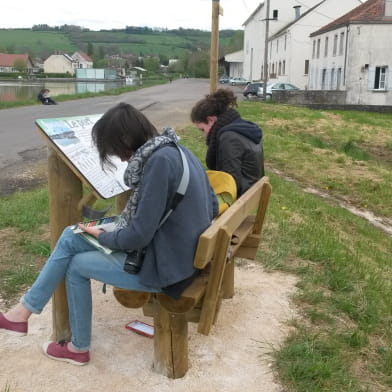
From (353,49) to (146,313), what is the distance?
117 feet

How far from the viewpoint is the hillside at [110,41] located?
151250 millimetres

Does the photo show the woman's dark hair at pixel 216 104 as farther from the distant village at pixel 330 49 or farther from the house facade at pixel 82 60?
the house facade at pixel 82 60

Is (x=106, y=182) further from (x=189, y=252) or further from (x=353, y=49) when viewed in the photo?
(x=353, y=49)

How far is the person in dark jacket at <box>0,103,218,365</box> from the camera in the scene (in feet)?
8.51

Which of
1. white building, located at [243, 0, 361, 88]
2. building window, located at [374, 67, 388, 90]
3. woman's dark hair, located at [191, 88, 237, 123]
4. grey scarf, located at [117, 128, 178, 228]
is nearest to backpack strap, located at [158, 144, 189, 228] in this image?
grey scarf, located at [117, 128, 178, 228]

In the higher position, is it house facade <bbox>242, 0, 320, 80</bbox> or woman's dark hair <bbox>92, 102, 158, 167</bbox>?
house facade <bbox>242, 0, 320, 80</bbox>

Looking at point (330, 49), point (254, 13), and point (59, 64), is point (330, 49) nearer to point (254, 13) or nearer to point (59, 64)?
point (254, 13)

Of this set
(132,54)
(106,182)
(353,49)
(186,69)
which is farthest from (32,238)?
(132,54)

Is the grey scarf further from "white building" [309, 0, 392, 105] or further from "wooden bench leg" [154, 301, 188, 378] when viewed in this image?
"white building" [309, 0, 392, 105]

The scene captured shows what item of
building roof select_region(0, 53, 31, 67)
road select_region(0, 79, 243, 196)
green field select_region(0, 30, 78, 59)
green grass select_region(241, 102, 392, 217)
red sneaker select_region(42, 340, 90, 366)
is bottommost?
green grass select_region(241, 102, 392, 217)

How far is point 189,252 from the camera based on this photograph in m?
2.71

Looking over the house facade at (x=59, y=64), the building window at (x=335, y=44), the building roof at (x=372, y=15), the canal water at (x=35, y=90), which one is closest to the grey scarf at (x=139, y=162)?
the canal water at (x=35, y=90)

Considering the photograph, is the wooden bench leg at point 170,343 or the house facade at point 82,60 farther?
the house facade at point 82,60

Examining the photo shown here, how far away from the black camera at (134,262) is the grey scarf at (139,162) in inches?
6.5
